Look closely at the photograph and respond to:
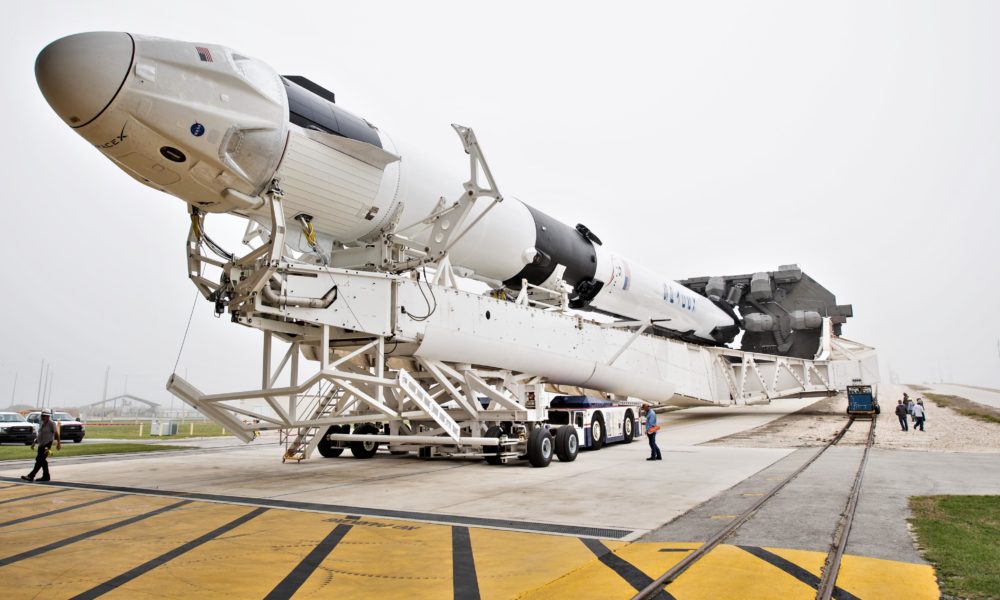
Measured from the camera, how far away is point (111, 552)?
5504 mm

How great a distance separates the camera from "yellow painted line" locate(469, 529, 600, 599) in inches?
175

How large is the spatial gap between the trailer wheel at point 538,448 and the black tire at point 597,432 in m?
3.10

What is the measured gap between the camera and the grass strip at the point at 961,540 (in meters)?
4.17

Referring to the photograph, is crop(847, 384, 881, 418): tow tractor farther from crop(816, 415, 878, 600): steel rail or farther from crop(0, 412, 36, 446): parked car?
crop(0, 412, 36, 446): parked car

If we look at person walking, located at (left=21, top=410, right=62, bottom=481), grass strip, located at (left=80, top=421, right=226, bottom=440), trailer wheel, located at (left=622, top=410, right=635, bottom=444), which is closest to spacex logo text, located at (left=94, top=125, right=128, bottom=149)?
person walking, located at (left=21, top=410, right=62, bottom=481)

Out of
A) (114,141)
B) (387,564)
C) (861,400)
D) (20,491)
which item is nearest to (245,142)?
(114,141)

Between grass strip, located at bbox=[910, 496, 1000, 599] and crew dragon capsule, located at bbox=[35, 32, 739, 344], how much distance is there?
749 cm

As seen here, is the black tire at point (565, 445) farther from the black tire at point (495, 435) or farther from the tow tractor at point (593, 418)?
the black tire at point (495, 435)

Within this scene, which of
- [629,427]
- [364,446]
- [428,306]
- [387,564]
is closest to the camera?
[387,564]

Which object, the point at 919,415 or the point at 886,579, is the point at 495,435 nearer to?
the point at 886,579

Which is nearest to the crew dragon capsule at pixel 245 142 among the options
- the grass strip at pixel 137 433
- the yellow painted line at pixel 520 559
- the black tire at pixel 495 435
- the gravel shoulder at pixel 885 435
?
the black tire at pixel 495 435

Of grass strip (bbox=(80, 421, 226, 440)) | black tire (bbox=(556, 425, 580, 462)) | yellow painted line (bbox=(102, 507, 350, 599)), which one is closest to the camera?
yellow painted line (bbox=(102, 507, 350, 599))

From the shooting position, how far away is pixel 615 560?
4.97m

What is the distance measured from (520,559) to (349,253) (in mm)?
6351
